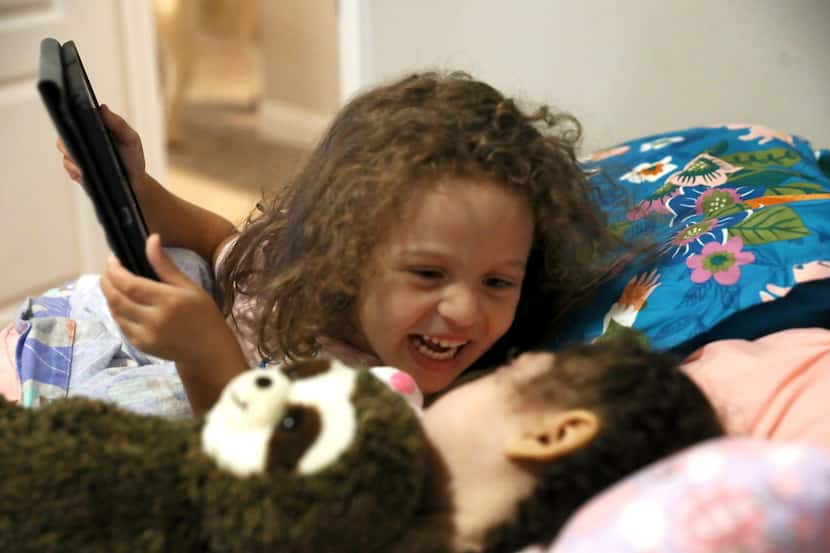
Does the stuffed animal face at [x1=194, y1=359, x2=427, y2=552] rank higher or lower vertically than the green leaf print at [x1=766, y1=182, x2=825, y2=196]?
lower

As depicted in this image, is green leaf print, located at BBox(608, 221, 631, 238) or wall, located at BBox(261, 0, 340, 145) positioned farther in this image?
wall, located at BBox(261, 0, 340, 145)

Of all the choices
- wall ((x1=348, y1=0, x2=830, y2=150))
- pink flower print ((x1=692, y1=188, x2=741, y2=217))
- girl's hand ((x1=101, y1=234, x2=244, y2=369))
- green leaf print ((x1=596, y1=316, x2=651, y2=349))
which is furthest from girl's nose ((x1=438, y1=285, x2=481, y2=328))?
wall ((x1=348, y1=0, x2=830, y2=150))

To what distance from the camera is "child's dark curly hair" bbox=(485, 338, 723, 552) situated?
0.62 meters

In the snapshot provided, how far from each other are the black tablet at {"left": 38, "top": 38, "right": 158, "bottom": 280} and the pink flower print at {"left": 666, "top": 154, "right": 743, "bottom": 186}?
71 cm

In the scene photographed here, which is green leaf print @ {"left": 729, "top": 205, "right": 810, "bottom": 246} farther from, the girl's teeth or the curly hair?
the girl's teeth

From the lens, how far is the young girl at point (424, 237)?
3.17ft

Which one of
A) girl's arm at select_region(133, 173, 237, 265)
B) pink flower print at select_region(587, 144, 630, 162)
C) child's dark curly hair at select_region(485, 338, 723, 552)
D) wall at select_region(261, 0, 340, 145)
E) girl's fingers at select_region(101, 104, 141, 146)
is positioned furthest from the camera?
wall at select_region(261, 0, 340, 145)

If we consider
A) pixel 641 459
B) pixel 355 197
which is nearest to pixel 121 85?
pixel 355 197

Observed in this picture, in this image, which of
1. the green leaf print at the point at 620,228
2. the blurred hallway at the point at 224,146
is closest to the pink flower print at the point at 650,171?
the green leaf print at the point at 620,228

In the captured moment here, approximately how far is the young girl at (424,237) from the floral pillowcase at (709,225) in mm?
73

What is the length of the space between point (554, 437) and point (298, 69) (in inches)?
121

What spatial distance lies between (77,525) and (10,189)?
5.53 ft

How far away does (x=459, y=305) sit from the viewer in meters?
0.96

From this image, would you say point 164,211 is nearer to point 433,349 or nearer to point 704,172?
point 433,349
